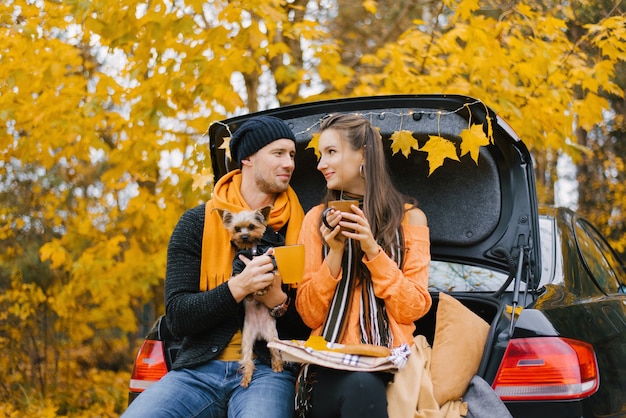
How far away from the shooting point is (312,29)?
5586mm

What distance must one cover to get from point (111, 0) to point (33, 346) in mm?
4570

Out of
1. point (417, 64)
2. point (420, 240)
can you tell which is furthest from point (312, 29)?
point (420, 240)

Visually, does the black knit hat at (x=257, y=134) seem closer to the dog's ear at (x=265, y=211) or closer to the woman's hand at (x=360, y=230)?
the dog's ear at (x=265, y=211)

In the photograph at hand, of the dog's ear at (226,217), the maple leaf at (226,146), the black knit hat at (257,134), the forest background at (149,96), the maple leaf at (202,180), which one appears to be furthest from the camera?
the forest background at (149,96)

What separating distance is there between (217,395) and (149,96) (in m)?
2.81

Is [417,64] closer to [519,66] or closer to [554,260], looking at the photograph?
[519,66]

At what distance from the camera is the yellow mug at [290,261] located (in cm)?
270

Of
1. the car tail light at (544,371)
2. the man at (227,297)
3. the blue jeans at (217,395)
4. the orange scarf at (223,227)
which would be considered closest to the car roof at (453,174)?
the man at (227,297)

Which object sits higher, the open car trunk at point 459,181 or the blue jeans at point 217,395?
the open car trunk at point 459,181

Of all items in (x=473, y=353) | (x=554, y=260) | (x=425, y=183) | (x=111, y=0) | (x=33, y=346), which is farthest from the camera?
(x=33, y=346)

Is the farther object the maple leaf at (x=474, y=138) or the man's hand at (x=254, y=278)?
the maple leaf at (x=474, y=138)

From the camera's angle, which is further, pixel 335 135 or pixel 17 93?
pixel 17 93

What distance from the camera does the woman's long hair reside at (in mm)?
3146

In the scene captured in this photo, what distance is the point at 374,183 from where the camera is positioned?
3.23m
